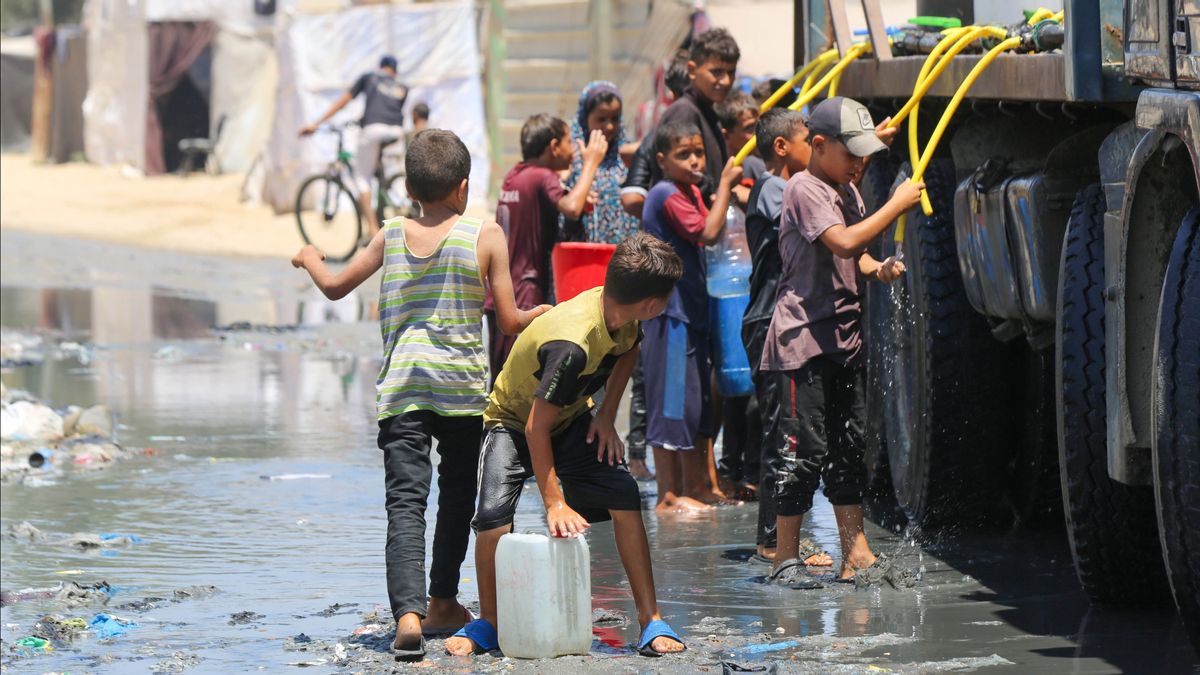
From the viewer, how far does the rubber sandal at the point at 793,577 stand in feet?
21.1

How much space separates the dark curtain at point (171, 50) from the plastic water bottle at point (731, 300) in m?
28.7

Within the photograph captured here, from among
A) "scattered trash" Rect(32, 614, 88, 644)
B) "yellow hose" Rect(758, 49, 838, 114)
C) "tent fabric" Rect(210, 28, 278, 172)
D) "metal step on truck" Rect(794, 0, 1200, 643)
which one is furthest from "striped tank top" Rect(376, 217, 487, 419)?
"tent fabric" Rect(210, 28, 278, 172)

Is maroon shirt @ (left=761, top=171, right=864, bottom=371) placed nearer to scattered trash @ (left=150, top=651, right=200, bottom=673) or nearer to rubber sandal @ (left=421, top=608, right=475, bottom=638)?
rubber sandal @ (left=421, top=608, right=475, bottom=638)

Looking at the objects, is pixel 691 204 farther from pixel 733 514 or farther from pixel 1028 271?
pixel 1028 271

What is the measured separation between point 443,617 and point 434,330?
93 centimetres

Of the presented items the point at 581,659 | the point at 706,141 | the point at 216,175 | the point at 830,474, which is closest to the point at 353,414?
the point at 706,141

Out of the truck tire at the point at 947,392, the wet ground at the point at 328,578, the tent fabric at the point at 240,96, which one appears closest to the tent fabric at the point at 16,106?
the tent fabric at the point at 240,96

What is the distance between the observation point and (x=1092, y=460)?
5617mm

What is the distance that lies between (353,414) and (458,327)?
5.62 m

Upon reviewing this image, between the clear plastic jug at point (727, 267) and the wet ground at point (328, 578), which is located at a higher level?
the clear plastic jug at point (727, 267)

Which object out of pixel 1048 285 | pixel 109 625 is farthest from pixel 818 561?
pixel 109 625

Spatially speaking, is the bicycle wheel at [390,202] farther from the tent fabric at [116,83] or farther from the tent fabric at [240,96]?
the tent fabric at [116,83]

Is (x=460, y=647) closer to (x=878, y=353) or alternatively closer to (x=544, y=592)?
(x=544, y=592)

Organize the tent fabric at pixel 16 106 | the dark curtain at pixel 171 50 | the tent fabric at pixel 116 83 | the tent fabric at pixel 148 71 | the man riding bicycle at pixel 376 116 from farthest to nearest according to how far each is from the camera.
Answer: the tent fabric at pixel 16 106 < the tent fabric at pixel 116 83 < the dark curtain at pixel 171 50 < the tent fabric at pixel 148 71 < the man riding bicycle at pixel 376 116
